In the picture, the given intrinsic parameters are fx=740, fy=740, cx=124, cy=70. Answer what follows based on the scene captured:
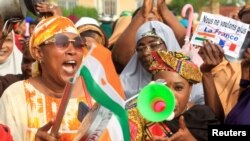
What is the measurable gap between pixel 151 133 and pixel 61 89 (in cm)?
54

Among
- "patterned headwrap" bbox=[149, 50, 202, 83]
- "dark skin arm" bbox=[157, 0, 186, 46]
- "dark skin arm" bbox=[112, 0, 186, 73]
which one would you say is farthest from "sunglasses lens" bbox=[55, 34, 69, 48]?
"dark skin arm" bbox=[157, 0, 186, 46]

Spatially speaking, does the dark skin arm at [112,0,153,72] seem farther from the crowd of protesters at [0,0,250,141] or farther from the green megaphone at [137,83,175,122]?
the green megaphone at [137,83,175,122]

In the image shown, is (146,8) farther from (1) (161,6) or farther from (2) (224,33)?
(2) (224,33)

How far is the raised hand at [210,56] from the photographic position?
454 cm

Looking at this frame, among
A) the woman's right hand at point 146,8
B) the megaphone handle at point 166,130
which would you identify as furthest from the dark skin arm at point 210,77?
the woman's right hand at point 146,8

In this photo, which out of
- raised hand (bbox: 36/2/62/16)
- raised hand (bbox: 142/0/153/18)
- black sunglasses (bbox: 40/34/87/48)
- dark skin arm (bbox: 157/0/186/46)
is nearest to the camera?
black sunglasses (bbox: 40/34/87/48)

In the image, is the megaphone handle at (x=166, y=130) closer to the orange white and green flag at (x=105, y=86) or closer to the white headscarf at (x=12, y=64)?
the orange white and green flag at (x=105, y=86)

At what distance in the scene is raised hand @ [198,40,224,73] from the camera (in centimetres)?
454

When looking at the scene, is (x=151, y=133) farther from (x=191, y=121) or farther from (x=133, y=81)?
(x=133, y=81)

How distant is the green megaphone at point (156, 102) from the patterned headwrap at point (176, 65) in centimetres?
39

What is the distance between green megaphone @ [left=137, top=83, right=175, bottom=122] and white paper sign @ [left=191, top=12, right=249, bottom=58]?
136cm

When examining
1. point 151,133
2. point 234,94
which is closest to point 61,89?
point 151,133

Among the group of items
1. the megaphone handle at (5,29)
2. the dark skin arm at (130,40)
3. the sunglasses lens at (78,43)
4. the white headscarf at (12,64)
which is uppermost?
the sunglasses lens at (78,43)

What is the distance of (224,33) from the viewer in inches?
193
